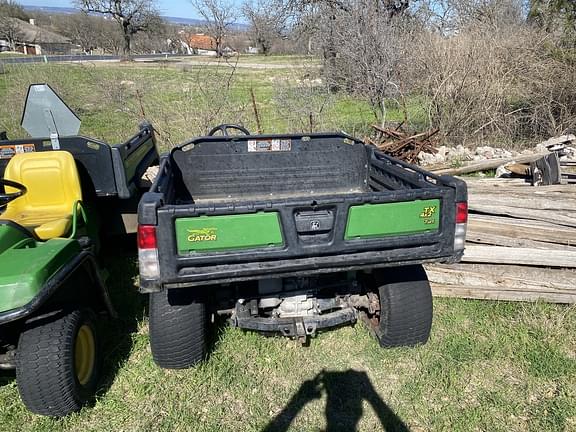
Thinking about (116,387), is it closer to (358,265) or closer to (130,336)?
(130,336)

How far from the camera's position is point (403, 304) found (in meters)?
2.98

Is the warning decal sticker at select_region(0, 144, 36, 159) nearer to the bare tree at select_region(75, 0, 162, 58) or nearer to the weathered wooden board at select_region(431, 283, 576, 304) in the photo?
the weathered wooden board at select_region(431, 283, 576, 304)

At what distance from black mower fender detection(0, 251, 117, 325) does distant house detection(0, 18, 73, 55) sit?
6875 centimetres

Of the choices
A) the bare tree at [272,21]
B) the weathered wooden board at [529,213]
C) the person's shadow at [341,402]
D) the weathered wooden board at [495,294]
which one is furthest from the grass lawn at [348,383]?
the bare tree at [272,21]

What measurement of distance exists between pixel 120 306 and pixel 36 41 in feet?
258

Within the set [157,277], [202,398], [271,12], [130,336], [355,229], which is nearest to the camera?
[157,277]

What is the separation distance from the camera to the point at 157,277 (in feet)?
7.45

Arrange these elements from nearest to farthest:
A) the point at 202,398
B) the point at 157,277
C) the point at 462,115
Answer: the point at 157,277
the point at 202,398
the point at 462,115

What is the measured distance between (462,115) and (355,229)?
754cm

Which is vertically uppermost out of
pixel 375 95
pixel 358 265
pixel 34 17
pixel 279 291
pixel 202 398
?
pixel 34 17

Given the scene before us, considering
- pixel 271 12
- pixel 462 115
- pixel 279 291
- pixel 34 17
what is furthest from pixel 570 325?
pixel 34 17

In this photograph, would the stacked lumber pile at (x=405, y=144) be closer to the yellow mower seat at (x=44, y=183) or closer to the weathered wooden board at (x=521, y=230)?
the weathered wooden board at (x=521, y=230)

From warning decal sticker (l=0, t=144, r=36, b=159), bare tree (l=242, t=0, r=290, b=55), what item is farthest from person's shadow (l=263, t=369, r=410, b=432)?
bare tree (l=242, t=0, r=290, b=55)

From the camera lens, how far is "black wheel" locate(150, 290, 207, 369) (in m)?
2.75
